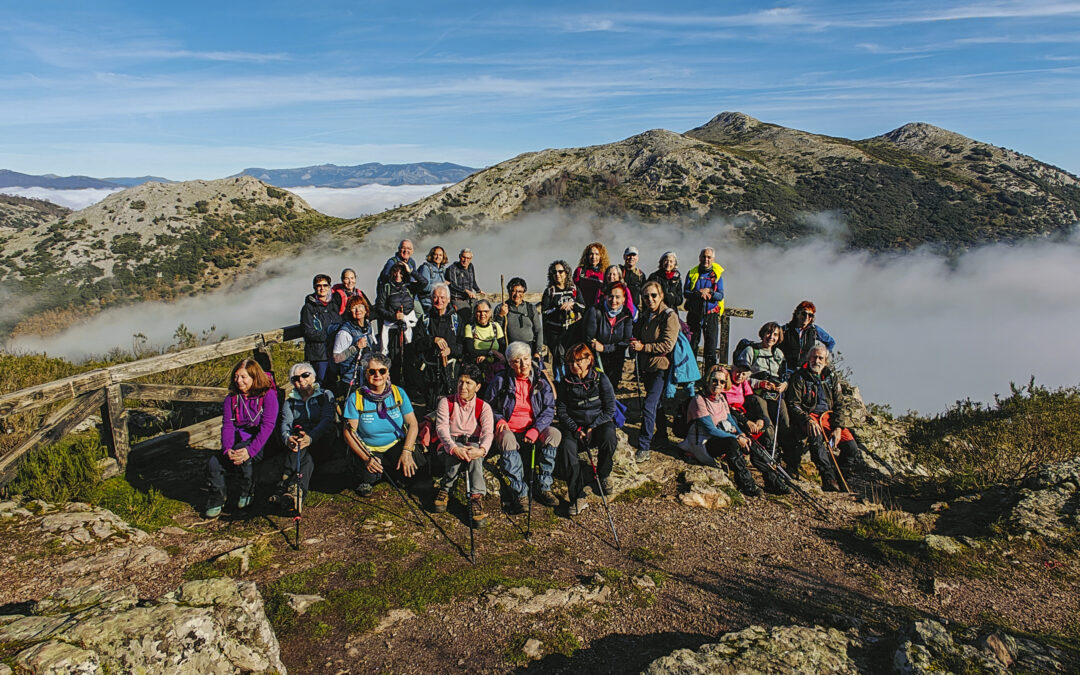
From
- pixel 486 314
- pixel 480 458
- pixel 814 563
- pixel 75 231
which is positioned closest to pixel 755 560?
pixel 814 563

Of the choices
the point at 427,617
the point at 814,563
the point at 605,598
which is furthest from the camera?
the point at 814,563

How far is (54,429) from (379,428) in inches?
115

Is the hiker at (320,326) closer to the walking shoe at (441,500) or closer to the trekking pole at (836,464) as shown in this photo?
the walking shoe at (441,500)

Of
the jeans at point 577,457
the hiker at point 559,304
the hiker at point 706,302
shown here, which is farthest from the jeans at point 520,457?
the hiker at point 706,302

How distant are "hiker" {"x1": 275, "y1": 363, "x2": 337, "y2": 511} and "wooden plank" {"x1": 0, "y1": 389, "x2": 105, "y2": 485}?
5.65 ft

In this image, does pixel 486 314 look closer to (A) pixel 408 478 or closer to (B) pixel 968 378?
(A) pixel 408 478

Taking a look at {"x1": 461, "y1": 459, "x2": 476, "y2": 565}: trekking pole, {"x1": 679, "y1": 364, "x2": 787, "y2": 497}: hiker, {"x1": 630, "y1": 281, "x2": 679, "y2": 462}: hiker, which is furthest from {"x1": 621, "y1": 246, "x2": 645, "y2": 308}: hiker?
{"x1": 461, "y1": 459, "x2": 476, "y2": 565}: trekking pole

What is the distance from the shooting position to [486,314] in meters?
6.82

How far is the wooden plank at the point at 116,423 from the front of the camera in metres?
5.59

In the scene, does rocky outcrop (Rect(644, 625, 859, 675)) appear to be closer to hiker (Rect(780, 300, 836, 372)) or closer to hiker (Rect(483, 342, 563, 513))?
hiker (Rect(483, 342, 563, 513))

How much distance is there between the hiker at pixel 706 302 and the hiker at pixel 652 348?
1545 millimetres

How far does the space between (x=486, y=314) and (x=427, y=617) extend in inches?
142

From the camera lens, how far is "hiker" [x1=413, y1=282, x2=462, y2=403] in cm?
702

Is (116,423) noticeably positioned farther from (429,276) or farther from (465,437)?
(429,276)
